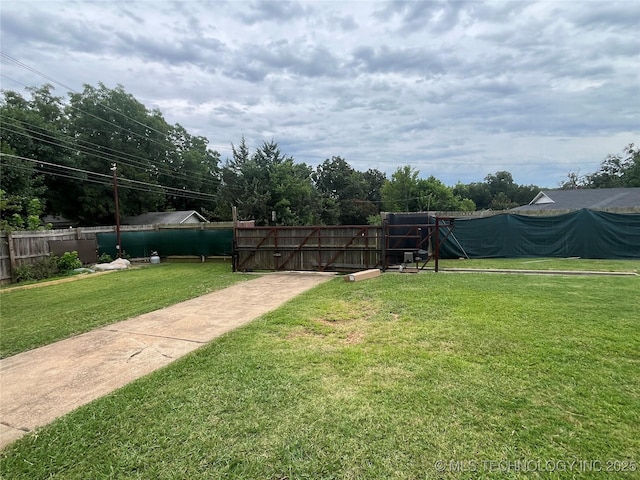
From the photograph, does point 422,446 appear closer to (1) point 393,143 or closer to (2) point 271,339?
(2) point 271,339

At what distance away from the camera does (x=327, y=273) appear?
30.0 feet

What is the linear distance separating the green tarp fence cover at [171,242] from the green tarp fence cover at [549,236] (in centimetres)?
871

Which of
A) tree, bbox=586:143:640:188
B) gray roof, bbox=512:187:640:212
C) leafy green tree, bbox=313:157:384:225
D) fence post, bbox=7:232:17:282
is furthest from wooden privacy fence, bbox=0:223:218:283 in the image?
tree, bbox=586:143:640:188

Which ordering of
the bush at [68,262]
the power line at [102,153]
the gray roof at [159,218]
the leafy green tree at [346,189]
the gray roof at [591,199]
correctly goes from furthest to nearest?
the leafy green tree at [346,189] → the gray roof at [159,218] → the power line at [102,153] → the gray roof at [591,199] → the bush at [68,262]

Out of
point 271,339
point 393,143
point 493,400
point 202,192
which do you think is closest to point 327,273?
point 271,339

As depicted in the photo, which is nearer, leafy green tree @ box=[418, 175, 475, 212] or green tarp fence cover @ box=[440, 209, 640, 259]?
green tarp fence cover @ box=[440, 209, 640, 259]

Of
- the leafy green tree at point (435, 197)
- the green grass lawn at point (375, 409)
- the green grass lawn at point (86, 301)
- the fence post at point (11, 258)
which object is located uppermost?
the leafy green tree at point (435, 197)

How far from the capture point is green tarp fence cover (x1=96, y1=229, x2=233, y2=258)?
12.8 meters

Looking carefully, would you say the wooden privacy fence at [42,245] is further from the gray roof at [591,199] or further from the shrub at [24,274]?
the gray roof at [591,199]

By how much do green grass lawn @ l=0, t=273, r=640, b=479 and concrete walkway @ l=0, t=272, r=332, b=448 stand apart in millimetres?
272

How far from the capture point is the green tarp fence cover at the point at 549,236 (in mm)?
10219

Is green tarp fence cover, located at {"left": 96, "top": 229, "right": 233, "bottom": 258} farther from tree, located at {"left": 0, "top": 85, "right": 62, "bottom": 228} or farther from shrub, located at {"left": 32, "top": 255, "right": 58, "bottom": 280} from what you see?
tree, located at {"left": 0, "top": 85, "right": 62, "bottom": 228}

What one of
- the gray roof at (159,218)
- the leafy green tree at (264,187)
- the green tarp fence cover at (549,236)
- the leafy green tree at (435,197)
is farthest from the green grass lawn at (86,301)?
the leafy green tree at (435,197)

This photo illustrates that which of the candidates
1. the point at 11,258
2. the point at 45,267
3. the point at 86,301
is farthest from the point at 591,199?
the point at 11,258
